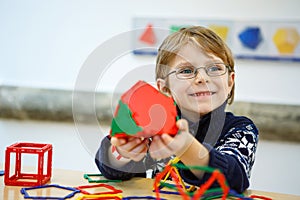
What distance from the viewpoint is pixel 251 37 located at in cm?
204

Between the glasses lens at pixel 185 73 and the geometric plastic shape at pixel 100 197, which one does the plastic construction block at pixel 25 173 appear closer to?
the geometric plastic shape at pixel 100 197

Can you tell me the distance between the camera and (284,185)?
205cm

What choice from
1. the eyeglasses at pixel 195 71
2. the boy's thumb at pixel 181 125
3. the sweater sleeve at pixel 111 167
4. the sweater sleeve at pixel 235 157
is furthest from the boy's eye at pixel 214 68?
the boy's thumb at pixel 181 125

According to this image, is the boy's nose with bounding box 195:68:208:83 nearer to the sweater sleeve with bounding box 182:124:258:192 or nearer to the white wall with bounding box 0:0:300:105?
the sweater sleeve with bounding box 182:124:258:192

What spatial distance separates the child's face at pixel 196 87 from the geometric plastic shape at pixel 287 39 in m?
1.09

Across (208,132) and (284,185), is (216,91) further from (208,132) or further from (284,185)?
(284,185)

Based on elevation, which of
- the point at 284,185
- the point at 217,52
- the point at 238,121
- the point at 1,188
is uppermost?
the point at 217,52

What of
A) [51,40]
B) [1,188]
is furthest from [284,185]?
[1,188]

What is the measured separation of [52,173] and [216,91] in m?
0.40

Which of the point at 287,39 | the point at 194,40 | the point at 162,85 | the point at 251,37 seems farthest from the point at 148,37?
the point at 162,85

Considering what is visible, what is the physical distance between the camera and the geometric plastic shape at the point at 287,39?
202 centimetres

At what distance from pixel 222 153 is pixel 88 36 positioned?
1478 millimetres

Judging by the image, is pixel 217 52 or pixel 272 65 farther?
pixel 272 65

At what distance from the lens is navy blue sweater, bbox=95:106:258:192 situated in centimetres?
81
